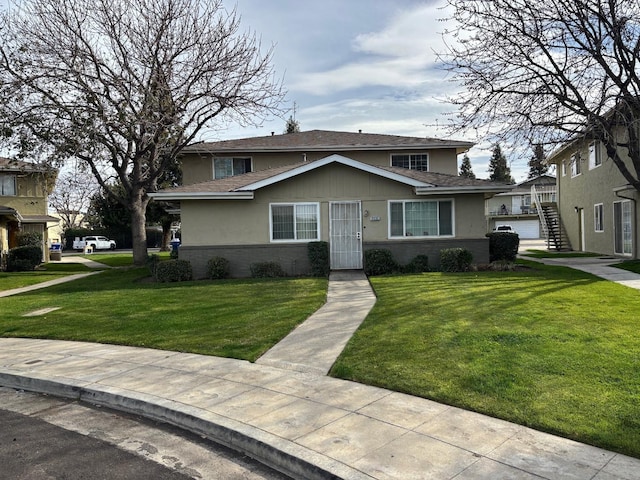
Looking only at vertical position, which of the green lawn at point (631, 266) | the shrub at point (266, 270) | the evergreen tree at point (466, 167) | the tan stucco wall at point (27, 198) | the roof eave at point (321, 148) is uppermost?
the evergreen tree at point (466, 167)

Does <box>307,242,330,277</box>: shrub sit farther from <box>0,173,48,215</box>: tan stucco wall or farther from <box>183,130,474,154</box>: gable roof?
<box>0,173,48,215</box>: tan stucco wall

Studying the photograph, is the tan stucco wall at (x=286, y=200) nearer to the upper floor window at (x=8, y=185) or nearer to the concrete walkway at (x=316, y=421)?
the concrete walkway at (x=316, y=421)

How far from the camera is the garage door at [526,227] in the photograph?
53.6 m

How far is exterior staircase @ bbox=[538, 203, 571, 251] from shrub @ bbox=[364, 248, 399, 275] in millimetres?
16802

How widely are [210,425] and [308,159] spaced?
19.8 meters

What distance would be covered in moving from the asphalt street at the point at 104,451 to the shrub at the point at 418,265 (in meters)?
12.4

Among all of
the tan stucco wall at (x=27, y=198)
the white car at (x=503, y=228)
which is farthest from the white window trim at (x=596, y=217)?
the tan stucco wall at (x=27, y=198)

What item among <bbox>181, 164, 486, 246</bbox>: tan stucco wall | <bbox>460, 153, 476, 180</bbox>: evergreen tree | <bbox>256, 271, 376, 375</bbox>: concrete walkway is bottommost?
<bbox>256, 271, 376, 375</bbox>: concrete walkway

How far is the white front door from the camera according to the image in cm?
1742

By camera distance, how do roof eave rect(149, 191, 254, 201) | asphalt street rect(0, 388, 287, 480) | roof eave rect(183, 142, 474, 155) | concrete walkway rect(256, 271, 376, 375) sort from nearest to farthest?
asphalt street rect(0, 388, 287, 480) < concrete walkway rect(256, 271, 376, 375) < roof eave rect(149, 191, 254, 201) < roof eave rect(183, 142, 474, 155)

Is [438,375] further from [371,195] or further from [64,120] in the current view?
[64,120]

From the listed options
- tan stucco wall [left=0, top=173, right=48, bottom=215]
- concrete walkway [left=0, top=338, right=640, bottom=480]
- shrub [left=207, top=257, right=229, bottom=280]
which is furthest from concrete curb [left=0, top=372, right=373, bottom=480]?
tan stucco wall [left=0, top=173, right=48, bottom=215]

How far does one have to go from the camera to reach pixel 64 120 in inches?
819

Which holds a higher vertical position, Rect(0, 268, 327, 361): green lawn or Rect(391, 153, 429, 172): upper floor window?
Rect(391, 153, 429, 172): upper floor window
